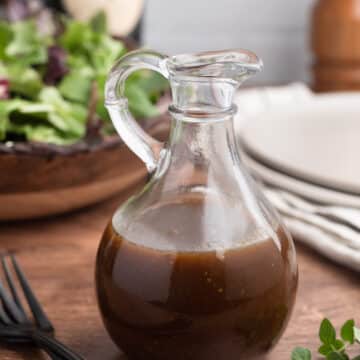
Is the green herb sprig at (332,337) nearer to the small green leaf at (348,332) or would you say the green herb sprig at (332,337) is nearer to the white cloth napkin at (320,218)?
the small green leaf at (348,332)

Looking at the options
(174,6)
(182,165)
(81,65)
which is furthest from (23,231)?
(174,6)

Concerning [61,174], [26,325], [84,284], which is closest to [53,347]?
[26,325]

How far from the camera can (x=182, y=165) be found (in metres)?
0.55

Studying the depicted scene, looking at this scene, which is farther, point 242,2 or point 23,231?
point 242,2

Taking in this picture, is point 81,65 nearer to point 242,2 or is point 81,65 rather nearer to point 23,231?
point 23,231

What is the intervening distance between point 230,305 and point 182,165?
0.35ft

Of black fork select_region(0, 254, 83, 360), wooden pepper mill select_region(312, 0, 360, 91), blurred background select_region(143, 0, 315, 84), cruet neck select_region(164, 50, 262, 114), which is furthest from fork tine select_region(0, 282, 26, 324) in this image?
blurred background select_region(143, 0, 315, 84)

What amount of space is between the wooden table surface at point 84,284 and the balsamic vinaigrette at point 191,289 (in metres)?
0.06

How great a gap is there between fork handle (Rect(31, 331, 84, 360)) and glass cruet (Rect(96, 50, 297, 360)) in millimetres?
32

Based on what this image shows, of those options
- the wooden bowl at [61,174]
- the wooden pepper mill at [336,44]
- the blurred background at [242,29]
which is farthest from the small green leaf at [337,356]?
the blurred background at [242,29]

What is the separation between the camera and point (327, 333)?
1.79 ft

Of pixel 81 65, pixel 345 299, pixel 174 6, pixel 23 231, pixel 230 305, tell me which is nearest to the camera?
pixel 230 305

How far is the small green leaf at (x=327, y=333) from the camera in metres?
0.54

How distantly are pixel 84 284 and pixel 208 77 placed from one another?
0.94 feet
